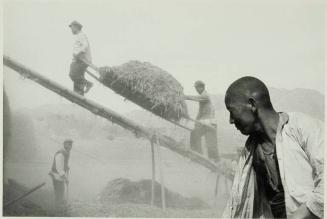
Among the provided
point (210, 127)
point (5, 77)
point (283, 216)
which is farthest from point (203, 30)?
point (283, 216)

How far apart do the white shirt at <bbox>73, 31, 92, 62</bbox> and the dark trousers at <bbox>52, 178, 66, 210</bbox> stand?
2018 millimetres

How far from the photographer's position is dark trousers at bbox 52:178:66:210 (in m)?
10.8

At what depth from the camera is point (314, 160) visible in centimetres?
332

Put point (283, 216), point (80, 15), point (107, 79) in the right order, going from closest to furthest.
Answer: point (283, 216)
point (107, 79)
point (80, 15)

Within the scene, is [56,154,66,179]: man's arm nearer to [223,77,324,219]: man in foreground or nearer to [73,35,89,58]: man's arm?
[73,35,89,58]: man's arm

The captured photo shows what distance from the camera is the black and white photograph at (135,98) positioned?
10.8 m

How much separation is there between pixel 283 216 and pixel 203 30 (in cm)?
765

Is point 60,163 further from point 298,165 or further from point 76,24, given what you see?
point 298,165

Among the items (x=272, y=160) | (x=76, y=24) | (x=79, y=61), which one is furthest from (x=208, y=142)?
(x=272, y=160)

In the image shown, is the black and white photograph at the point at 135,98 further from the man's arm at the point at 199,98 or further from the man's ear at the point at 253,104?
the man's ear at the point at 253,104

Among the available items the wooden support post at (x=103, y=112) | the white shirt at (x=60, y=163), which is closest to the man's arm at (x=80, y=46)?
the wooden support post at (x=103, y=112)

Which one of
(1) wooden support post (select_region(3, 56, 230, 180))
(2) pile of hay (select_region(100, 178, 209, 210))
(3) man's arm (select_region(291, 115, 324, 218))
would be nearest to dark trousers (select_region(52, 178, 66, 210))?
(2) pile of hay (select_region(100, 178, 209, 210))

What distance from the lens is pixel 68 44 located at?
1113 centimetres

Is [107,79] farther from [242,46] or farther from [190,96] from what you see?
[242,46]
